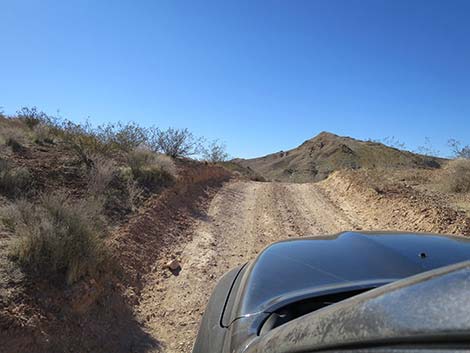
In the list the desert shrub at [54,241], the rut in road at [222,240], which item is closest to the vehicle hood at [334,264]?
the rut in road at [222,240]

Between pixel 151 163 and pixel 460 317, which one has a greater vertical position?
pixel 151 163

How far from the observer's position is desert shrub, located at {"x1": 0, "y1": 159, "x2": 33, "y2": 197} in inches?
293

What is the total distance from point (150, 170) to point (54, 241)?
6.87 metres

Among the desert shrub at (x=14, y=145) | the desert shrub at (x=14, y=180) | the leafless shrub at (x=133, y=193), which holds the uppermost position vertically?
the desert shrub at (x=14, y=145)

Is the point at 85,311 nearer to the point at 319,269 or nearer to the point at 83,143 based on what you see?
the point at 319,269

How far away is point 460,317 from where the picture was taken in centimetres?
80

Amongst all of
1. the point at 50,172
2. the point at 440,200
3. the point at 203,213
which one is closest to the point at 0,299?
the point at 50,172

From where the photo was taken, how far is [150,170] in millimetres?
11805

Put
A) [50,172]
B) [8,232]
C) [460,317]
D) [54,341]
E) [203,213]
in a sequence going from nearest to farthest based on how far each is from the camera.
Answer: [460,317] < [54,341] < [8,232] < [50,172] < [203,213]

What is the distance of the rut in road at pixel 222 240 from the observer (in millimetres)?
5153

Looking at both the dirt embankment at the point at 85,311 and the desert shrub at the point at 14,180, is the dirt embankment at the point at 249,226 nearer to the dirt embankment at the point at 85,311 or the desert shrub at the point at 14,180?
the dirt embankment at the point at 85,311

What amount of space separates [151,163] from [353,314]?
1229 cm

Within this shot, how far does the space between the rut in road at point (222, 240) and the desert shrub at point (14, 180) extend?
333 centimetres

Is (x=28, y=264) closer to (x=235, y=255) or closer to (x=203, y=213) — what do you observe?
(x=235, y=255)
